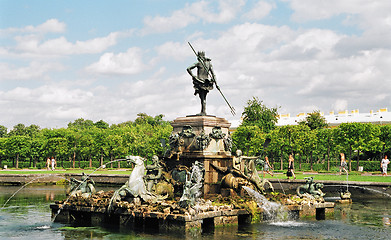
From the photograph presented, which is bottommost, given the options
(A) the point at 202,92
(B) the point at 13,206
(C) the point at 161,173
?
(B) the point at 13,206

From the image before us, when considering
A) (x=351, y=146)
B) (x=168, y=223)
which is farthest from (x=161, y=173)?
(x=351, y=146)

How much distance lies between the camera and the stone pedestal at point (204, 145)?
53.7ft

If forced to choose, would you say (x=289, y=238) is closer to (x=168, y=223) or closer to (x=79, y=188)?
(x=168, y=223)

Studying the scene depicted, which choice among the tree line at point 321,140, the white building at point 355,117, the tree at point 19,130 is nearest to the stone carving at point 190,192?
the tree line at point 321,140

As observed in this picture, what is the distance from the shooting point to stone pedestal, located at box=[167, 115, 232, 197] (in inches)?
644

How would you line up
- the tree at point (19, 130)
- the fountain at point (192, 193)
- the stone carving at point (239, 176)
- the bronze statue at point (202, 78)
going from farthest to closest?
the tree at point (19, 130) < the bronze statue at point (202, 78) < the stone carving at point (239, 176) < the fountain at point (192, 193)

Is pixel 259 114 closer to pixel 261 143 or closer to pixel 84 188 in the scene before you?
pixel 261 143

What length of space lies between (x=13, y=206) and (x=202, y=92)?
968cm

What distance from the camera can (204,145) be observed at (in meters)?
16.6

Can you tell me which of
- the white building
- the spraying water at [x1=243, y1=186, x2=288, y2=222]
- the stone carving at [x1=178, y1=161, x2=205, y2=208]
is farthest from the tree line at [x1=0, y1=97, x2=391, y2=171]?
the stone carving at [x1=178, y1=161, x2=205, y2=208]

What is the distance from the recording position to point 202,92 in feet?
59.0

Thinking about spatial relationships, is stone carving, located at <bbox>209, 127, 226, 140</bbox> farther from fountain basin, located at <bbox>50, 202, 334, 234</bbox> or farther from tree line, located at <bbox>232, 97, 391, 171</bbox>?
tree line, located at <bbox>232, 97, 391, 171</bbox>

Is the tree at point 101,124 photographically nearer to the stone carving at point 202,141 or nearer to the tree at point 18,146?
the tree at point 18,146

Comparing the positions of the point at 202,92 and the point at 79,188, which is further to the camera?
the point at 202,92
